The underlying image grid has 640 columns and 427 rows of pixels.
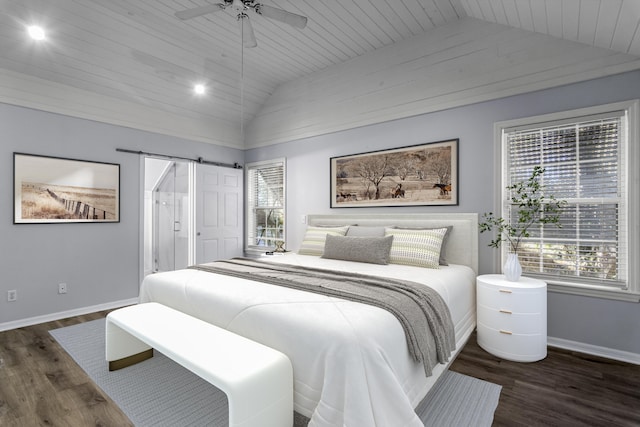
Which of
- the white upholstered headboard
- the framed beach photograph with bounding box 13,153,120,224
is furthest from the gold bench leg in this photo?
the white upholstered headboard

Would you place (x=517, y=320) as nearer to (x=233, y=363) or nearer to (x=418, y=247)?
(x=418, y=247)

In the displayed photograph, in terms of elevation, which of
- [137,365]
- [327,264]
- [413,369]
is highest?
[327,264]

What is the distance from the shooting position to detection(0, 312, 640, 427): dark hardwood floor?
1.87m

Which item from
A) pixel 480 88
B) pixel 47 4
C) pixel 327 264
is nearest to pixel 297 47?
pixel 480 88

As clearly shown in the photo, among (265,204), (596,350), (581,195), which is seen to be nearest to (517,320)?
(596,350)

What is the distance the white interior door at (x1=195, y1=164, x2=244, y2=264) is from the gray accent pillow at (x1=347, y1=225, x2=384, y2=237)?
94.2 inches

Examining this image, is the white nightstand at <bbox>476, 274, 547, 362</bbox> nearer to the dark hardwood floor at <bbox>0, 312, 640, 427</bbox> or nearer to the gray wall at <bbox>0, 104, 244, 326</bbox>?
the dark hardwood floor at <bbox>0, 312, 640, 427</bbox>

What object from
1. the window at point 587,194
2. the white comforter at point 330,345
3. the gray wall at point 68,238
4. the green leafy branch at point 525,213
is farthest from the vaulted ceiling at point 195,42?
the white comforter at point 330,345

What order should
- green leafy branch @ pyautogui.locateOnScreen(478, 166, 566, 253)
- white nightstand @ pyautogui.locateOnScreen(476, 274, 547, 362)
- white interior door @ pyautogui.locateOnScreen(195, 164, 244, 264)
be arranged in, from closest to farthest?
1. white nightstand @ pyautogui.locateOnScreen(476, 274, 547, 362)
2. green leafy branch @ pyautogui.locateOnScreen(478, 166, 566, 253)
3. white interior door @ pyautogui.locateOnScreen(195, 164, 244, 264)

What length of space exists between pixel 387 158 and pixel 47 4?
3.60m

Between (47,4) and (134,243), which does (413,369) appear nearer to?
(134,243)

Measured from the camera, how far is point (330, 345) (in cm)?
144

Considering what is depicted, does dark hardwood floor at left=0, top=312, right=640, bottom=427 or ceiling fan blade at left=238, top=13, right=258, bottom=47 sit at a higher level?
ceiling fan blade at left=238, top=13, right=258, bottom=47

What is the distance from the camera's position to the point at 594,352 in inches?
105
